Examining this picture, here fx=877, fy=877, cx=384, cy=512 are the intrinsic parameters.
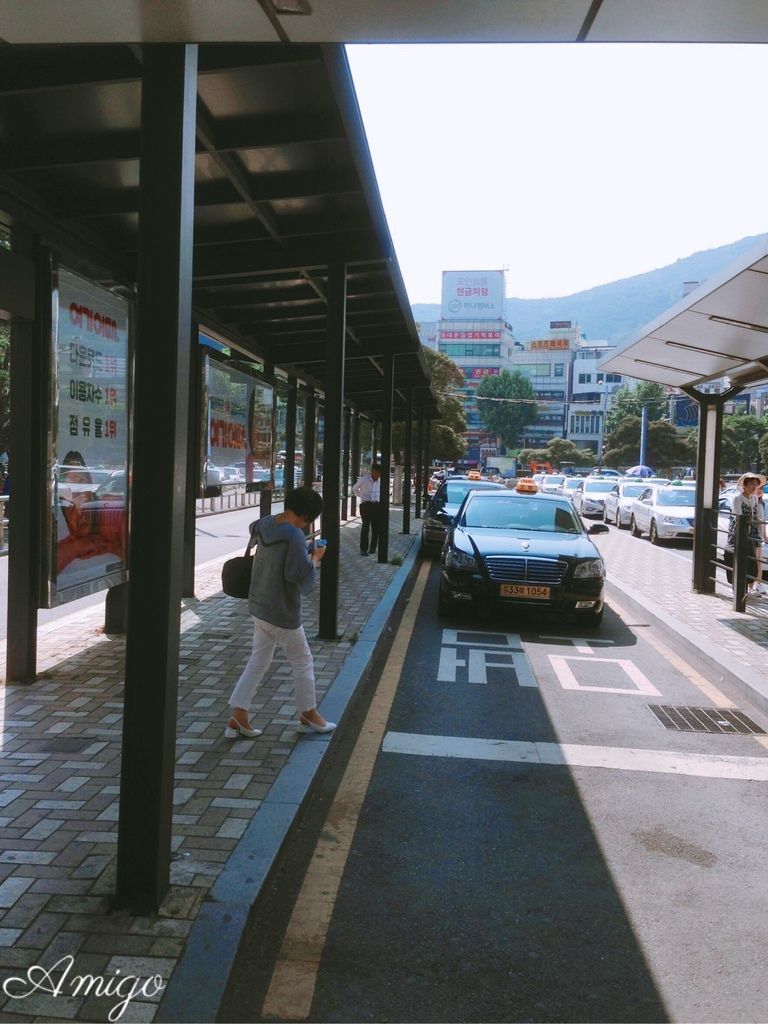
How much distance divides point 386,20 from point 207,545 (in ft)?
50.8

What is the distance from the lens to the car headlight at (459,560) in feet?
32.5

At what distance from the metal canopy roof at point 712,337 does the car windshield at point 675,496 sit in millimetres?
10242

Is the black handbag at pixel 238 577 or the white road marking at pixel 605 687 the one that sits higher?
the black handbag at pixel 238 577

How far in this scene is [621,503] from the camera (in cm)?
Result: 2809

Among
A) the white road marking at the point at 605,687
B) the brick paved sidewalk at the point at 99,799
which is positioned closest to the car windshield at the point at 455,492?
the white road marking at the point at 605,687

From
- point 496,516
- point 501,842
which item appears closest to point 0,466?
point 496,516

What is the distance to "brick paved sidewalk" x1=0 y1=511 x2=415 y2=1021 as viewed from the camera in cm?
292

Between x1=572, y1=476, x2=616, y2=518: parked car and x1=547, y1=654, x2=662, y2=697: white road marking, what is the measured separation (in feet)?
76.2

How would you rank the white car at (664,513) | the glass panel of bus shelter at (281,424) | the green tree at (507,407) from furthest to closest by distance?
1. the green tree at (507,407)
2. the white car at (664,513)
3. the glass panel of bus shelter at (281,424)

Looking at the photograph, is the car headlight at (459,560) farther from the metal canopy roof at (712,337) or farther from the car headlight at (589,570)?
the metal canopy roof at (712,337)

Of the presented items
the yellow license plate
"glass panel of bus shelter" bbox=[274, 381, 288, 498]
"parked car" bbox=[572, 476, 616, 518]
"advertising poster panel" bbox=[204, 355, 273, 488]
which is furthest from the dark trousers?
"parked car" bbox=[572, 476, 616, 518]

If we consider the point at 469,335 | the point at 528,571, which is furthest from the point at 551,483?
the point at 469,335

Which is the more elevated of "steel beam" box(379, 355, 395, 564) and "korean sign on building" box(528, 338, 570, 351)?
"korean sign on building" box(528, 338, 570, 351)

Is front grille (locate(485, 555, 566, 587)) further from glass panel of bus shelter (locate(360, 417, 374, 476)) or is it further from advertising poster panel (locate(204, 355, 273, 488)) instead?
glass panel of bus shelter (locate(360, 417, 374, 476))
